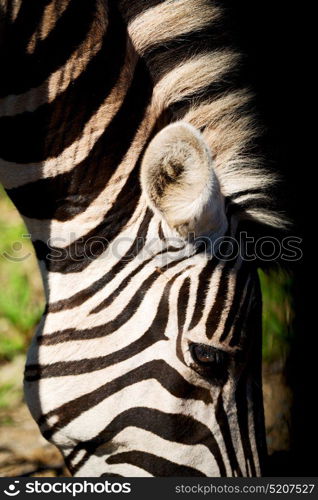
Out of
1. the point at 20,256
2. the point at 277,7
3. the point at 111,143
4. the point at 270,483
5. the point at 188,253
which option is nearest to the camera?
the point at 188,253

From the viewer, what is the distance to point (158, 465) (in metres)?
2.42

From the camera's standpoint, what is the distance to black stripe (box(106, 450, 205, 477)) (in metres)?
2.41

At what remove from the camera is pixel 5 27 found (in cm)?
258

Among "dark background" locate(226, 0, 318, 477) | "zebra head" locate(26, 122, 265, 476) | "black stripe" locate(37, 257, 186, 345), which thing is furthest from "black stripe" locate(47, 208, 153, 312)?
"dark background" locate(226, 0, 318, 477)

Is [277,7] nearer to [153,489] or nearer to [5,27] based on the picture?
[5,27]

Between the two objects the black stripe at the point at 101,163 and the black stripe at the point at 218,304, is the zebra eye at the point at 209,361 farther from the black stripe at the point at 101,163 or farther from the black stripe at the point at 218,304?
the black stripe at the point at 101,163

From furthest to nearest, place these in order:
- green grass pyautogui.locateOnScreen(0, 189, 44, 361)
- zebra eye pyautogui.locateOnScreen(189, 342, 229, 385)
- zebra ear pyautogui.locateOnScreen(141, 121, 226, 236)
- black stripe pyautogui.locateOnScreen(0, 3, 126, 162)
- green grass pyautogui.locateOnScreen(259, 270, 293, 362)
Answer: green grass pyautogui.locateOnScreen(0, 189, 44, 361), green grass pyautogui.locateOnScreen(259, 270, 293, 362), black stripe pyautogui.locateOnScreen(0, 3, 126, 162), zebra eye pyautogui.locateOnScreen(189, 342, 229, 385), zebra ear pyautogui.locateOnScreen(141, 121, 226, 236)

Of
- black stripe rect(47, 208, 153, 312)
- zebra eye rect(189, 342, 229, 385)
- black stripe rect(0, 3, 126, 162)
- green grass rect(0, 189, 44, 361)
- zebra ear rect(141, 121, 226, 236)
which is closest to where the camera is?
zebra ear rect(141, 121, 226, 236)

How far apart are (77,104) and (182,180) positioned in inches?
25.2

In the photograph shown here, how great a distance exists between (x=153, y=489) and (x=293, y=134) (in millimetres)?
1656

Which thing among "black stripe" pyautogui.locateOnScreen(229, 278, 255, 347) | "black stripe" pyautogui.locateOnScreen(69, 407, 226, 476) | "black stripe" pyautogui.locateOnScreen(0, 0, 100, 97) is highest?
"black stripe" pyautogui.locateOnScreen(0, 0, 100, 97)

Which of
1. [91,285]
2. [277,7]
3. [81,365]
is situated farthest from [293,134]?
[81,365]

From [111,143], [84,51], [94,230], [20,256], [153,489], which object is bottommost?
[153,489]

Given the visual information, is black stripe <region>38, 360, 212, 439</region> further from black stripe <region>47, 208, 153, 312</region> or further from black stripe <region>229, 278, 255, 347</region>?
black stripe <region>47, 208, 153, 312</region>
